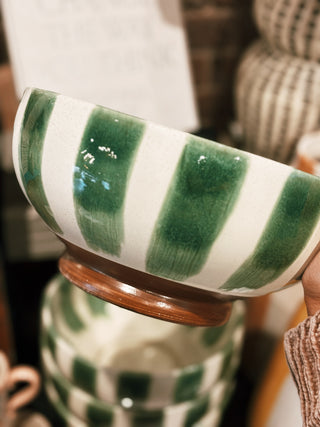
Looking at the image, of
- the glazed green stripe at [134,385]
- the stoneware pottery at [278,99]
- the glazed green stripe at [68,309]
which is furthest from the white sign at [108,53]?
the glazed green stripe at [134,385]

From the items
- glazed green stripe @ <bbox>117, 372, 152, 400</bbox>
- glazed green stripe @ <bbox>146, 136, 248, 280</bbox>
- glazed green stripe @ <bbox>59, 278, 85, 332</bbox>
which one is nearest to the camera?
glazed green stripe @ <bbox>146, 136, 248, 280</bbox>

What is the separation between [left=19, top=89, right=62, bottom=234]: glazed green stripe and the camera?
0.22m

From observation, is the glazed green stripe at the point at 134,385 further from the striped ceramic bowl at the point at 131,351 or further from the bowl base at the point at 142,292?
the bowl base at the point at 142,292

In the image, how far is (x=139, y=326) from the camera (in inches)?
22.0

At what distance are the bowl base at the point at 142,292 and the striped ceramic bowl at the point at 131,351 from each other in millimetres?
166

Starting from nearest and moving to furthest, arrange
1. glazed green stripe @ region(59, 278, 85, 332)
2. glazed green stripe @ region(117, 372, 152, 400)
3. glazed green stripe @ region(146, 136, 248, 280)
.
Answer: glazed green stripe @ region(146, 136, 248, 280) → glazed green stripe @ region(117, 372, 152, 400) → glazed green stripe @ region(59, 278, 85, 332)

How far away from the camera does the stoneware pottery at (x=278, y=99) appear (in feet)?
1.85

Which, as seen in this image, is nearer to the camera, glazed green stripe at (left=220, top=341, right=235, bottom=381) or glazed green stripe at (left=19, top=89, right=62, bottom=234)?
glazed green stripe at (left=19, top=89, right=62, bottom=234)

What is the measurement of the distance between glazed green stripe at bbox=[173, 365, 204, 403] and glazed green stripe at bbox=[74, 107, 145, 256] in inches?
9.4

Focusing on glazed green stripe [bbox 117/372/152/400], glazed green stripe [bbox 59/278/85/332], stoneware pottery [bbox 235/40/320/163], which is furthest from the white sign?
glazed green stripe [bbox 117/372/152/400]

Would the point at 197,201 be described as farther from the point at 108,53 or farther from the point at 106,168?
the point at 108,53

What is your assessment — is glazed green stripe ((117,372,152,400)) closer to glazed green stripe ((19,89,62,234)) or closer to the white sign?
glazed green stripe ((19,89,62,234))

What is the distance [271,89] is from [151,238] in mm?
424

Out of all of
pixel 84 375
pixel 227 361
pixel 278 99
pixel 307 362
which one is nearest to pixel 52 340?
pixel 84 375
